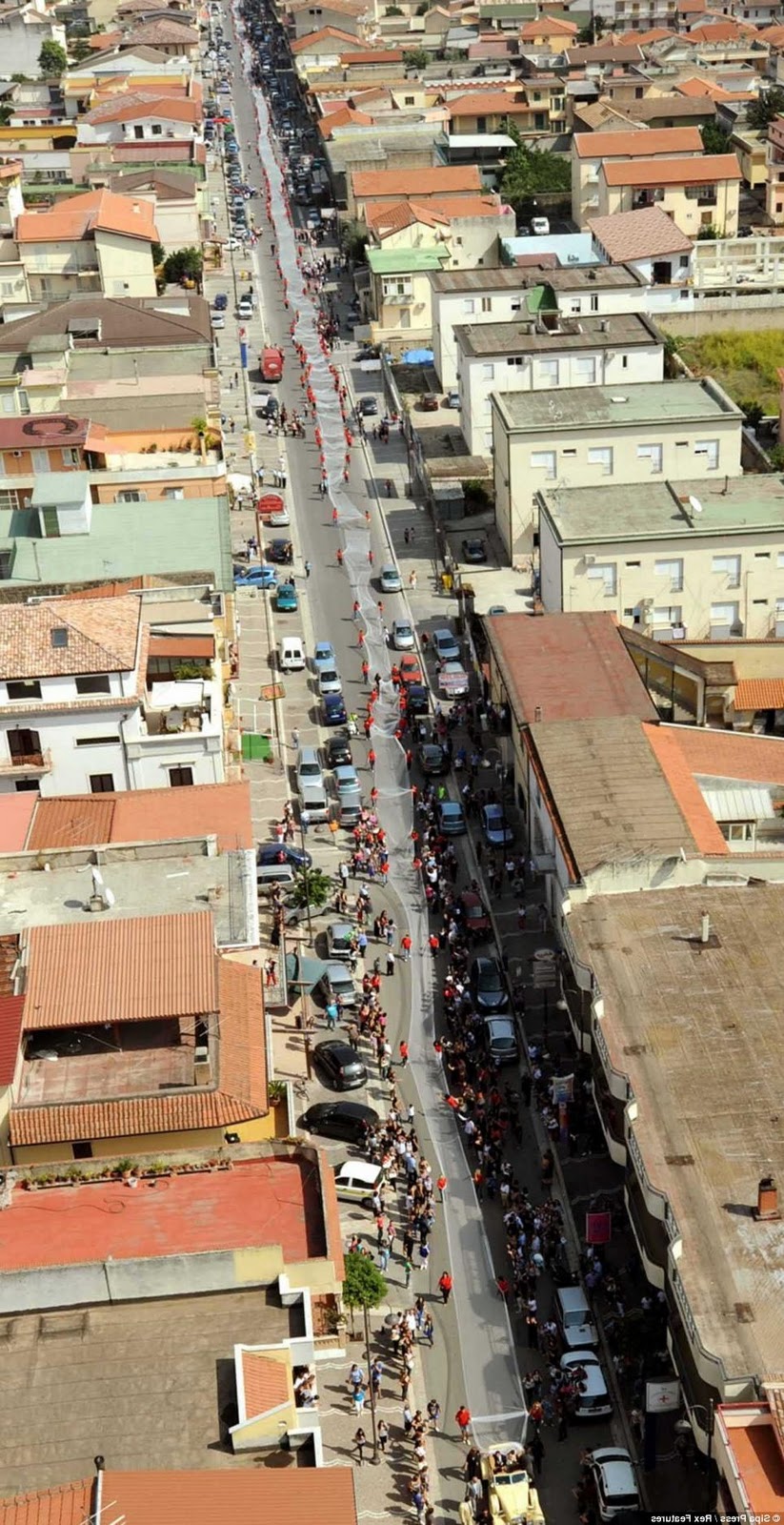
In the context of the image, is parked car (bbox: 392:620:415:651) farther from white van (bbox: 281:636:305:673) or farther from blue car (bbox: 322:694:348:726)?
blue car (bbox: 322:694:348:726)

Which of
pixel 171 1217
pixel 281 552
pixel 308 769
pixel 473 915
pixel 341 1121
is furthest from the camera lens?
pixel 281 552

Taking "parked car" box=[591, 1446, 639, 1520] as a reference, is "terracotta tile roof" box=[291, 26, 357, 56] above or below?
above

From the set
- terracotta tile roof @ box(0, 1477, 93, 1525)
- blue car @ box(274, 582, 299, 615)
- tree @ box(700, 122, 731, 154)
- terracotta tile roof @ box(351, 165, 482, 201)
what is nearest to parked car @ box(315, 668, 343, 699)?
blue car @ box(274, 582, 299, 615)

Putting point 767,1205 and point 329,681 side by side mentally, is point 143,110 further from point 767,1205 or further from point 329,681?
point 767,1205

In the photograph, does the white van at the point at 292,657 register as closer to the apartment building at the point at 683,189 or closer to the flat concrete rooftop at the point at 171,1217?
the flat concrete rooftop at the point at 171,1217

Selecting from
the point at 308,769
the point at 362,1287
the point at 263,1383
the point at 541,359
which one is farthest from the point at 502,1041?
the point at 541,359

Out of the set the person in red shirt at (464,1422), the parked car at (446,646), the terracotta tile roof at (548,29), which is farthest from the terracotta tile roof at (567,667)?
the terracotta tile roof at (548,29)

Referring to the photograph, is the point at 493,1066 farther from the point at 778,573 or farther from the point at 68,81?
the point at 68,81

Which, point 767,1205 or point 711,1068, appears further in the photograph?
point 711,1068
